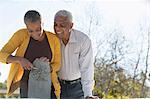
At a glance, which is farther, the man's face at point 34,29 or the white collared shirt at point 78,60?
the white collared shirt at point 78,60

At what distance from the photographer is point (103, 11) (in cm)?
207

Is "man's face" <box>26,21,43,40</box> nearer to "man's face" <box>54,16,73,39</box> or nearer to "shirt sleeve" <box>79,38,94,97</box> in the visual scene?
"man's face" <box>54,16,73,39</box>

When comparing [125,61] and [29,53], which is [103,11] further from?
[29,53]

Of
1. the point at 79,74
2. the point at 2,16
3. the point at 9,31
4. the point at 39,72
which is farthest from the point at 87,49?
the point at 2,16

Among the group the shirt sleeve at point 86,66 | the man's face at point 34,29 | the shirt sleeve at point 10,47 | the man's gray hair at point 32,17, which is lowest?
the shirt sleeve at point 86,66

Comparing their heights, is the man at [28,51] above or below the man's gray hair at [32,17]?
below

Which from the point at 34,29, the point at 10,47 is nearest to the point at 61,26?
the point at 34,29

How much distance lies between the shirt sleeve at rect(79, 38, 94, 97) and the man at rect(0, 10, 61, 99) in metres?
0.13

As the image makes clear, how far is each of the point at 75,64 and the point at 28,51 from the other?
10.0 inches

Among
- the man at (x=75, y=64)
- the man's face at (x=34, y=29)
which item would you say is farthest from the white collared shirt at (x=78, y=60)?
the man's face at (x=34, y=29)

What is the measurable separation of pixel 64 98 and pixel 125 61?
770 millimetres

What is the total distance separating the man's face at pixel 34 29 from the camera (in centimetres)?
137

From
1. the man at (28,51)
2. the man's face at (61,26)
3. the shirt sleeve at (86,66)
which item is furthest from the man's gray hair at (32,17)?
the shirt sleeve at (86,66)

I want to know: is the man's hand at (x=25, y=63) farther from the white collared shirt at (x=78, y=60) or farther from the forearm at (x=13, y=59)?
the white collared shirt at (x=78, y=60)
